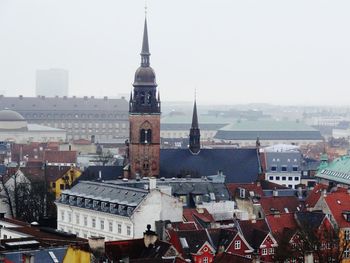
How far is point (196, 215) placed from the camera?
8138cm

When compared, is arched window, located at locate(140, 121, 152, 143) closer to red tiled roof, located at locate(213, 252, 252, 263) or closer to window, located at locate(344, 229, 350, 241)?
window, located at locate(344, 229, 350, 241)

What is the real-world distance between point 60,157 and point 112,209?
7387 centimetres

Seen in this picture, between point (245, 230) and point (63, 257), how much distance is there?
894 inches

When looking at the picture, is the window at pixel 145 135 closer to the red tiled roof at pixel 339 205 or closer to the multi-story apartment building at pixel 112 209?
the multi-story apartment building at pixel 112 209

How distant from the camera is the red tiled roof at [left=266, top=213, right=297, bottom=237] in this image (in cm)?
7825

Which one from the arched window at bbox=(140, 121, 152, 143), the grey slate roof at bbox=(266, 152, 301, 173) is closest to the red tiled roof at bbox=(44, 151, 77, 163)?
the grey slate roof at bbox=(266, 152, 301, 173)

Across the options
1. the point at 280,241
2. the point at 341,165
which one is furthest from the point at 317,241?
the point at 341,165

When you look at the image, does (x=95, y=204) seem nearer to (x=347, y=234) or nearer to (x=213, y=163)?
(x=347, y=234)

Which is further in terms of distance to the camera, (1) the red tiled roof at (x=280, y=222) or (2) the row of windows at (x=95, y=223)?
(2) the row of windows at (x=95, y=223)

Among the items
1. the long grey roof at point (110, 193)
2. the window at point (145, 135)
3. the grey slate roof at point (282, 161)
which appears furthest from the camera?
the grey slate roof at point (282, 161)

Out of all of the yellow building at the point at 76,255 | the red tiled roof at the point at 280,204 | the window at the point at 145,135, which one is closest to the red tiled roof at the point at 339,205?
the red tiled roof at the point at 280,204

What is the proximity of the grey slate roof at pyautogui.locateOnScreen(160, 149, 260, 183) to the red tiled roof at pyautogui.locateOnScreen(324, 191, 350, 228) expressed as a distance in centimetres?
2595

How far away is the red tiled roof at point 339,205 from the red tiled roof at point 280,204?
4.01 metres

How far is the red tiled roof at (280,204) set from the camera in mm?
88719
